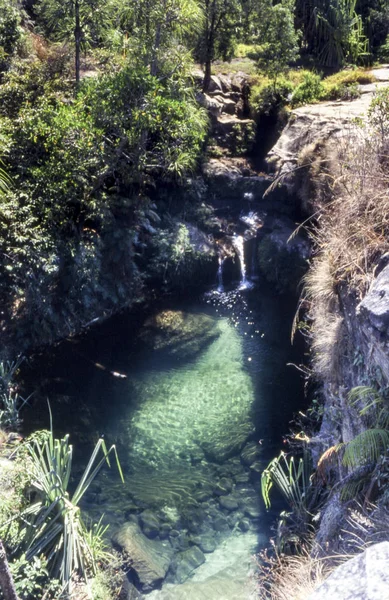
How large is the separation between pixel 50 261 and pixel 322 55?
1487 cm

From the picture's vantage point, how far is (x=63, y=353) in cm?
1094

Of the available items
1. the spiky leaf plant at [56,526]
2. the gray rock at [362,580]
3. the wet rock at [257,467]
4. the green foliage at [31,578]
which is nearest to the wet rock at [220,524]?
the wet rock at [257,467]

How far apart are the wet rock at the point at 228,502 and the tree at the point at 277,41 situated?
13212 millimetres

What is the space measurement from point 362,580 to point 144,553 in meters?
5.05

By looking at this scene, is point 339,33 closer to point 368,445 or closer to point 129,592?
point 368,445

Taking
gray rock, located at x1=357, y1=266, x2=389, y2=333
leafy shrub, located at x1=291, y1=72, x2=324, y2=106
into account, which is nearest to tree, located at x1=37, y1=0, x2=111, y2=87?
leafy shrub, located at x1=291, y1=72, x2=324, y2=106

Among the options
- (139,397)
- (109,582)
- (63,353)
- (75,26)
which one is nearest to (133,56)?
(75,26)

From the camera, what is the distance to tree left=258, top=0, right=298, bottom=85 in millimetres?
14656

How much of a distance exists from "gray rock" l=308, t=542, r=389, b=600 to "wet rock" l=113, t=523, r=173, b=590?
183 inches

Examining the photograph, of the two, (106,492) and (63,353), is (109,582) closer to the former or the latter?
(106,492)

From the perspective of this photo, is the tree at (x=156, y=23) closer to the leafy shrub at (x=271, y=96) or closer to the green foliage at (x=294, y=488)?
the leafy shrub at (x=271, y=96)

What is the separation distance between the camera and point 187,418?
9414 millimetres

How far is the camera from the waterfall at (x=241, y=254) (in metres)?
13.9

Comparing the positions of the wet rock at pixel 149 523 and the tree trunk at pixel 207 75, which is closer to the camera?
the wet rock at pixel 149 523
